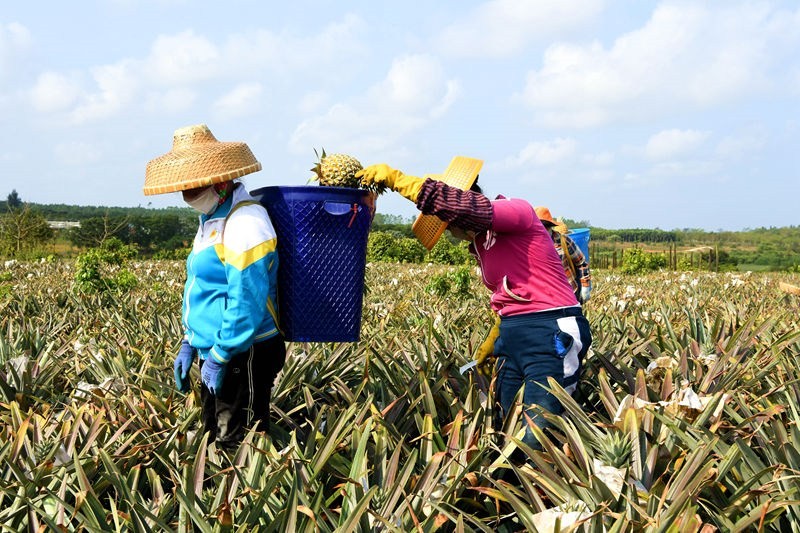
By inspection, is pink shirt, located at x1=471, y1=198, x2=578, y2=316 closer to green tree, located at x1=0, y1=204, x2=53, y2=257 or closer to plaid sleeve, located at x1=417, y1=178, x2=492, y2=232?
plaid sleeve, located at x1=417, y1=178, x2=492, y2=232

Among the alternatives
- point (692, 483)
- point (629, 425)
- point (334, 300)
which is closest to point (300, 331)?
point (334, 300)

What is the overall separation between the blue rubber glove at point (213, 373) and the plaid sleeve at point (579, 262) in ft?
8.44

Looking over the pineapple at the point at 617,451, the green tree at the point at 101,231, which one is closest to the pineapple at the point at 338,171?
the pineapple at the point at 617,451

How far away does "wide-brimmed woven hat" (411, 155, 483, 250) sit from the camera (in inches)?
126

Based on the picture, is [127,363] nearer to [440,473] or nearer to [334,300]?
[334,300]

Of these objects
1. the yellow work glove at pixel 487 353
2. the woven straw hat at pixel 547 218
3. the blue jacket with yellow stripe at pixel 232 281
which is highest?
the woven straw hat at pixel 547 218

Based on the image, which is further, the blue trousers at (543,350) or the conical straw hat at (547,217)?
the conical straw hat at (547,217)

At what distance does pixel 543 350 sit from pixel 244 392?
1336 mm

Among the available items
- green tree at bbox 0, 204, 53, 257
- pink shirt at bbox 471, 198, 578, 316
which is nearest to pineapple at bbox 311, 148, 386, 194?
pink shirt at bbox 471, 198, 578, 316

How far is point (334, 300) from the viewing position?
3.05 metres

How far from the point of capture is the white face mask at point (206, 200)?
9.62ft

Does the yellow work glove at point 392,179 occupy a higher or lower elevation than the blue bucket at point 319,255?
higher

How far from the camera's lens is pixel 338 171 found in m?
3.00

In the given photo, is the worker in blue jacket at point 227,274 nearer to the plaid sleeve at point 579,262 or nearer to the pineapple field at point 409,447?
the pineapple field at point 409,447
